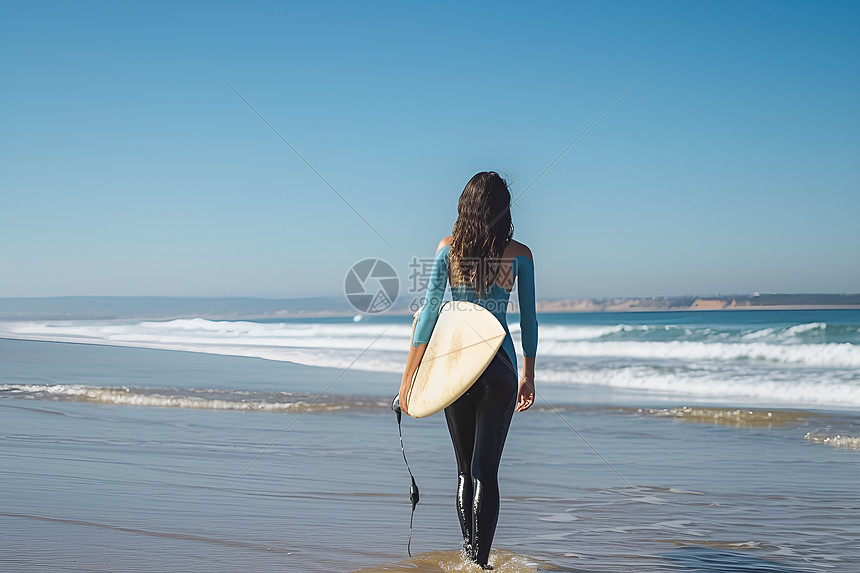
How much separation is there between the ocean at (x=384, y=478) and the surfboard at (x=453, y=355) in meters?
0.76

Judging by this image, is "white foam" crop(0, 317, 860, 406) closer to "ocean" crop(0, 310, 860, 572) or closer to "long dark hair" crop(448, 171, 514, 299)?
"ocean" crop(0, 310, 860, 572)

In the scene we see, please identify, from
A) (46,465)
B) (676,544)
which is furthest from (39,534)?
(676,544)

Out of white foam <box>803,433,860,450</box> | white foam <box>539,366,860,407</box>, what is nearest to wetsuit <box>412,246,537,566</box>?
white foam <box>803,433,860,450</box>

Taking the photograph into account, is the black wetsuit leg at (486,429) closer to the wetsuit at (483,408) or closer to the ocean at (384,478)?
the wetsuit at (483,408)

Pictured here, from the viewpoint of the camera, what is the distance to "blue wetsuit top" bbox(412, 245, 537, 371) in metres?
2.80

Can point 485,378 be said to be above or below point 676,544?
above

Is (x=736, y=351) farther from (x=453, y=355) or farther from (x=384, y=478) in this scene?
(x=453, y=355)

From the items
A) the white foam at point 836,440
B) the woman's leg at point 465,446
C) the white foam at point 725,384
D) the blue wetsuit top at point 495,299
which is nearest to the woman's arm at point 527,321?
the blue wetsuit top at point 495,299

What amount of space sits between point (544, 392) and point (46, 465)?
22.5 ft

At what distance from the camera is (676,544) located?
3439mm

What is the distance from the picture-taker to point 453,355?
2.78 m

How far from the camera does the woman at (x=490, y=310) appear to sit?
2.75 m

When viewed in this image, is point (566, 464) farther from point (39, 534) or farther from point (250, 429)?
point (39, 534)

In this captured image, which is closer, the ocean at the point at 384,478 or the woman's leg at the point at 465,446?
the woman's leg at the point at 465,446
